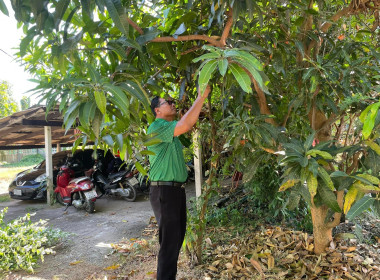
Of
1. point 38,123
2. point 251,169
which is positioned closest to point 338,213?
point 251,169

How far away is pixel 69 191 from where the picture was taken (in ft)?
20.4

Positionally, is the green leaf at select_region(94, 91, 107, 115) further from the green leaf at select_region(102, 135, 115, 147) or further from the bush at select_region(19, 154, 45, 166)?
the bush at select_region(19, 154, 45, 166)

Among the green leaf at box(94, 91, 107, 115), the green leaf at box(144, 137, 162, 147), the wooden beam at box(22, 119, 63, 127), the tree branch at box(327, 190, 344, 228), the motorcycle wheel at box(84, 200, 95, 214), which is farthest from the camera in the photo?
the wooden beam at box(22, 119, 63, 127)

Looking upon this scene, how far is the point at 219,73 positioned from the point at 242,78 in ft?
3.06

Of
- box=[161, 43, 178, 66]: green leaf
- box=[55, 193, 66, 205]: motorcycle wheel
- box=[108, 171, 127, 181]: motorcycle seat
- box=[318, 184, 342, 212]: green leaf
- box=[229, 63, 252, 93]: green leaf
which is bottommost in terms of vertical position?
box=[55, 193, 66, 205]: motorcycle wheel

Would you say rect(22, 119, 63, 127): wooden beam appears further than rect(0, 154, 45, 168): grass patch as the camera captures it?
No

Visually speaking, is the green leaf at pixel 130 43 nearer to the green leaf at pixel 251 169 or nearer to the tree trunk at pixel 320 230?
the green leaf at pixel 251 169

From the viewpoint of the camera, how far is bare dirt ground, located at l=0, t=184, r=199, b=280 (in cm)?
310

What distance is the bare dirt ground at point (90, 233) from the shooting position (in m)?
3.10

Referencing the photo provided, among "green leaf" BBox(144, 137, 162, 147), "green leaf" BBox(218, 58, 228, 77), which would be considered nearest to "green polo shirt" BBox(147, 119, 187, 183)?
"green leaf" BBox(144, 137, 162, 147)

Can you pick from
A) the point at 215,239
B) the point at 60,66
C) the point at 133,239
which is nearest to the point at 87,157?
the point at 133,239

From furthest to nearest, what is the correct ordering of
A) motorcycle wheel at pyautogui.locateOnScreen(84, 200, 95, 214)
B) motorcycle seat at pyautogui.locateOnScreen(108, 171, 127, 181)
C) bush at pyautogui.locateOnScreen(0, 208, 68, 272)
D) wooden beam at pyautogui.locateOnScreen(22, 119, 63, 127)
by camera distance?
1. motorcycle seat at pyautogui.locateOnScreen(108, 171, 127, 181)
2. wooden beam at pyautogui.locateOnScreen(22, 119, 63, 127)
3. motorcycle wheel at pyautogui.locateOnScreen(84, 200, 95, 214)
4. bush at pyautogui.locateOnScreen(0, 208, 68, 272)

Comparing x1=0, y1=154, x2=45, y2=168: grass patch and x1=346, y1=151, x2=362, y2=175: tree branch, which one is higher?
x1=346, y1=151, x2=362, y2=175: tree branch

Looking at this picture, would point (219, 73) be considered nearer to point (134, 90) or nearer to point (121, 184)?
point (134, 90)
